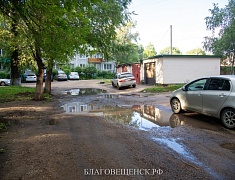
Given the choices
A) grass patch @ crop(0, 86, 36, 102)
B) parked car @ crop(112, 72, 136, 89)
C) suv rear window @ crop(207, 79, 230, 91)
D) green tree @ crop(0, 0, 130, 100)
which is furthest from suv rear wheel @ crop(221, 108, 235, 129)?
parked car @ crop(112, 72, 136, 89)

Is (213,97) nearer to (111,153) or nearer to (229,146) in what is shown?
(229,146)

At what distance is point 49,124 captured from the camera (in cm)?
710

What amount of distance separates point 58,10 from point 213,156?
5293mm

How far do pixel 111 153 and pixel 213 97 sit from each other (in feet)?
13.7

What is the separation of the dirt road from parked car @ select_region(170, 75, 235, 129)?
53cm

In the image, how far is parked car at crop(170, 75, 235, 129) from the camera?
21.2 ft

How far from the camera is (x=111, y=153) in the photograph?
14.5 ft

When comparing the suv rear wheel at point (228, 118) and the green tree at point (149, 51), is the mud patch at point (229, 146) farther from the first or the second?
the green tree at point (149, 51)

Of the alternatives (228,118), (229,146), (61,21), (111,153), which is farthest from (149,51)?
(111,153)

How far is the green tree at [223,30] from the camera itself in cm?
2912

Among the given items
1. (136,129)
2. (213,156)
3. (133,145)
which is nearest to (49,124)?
(136,129)

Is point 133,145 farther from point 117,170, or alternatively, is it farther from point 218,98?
point 218,98

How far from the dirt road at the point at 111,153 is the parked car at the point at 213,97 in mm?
532

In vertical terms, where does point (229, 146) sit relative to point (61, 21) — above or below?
below
